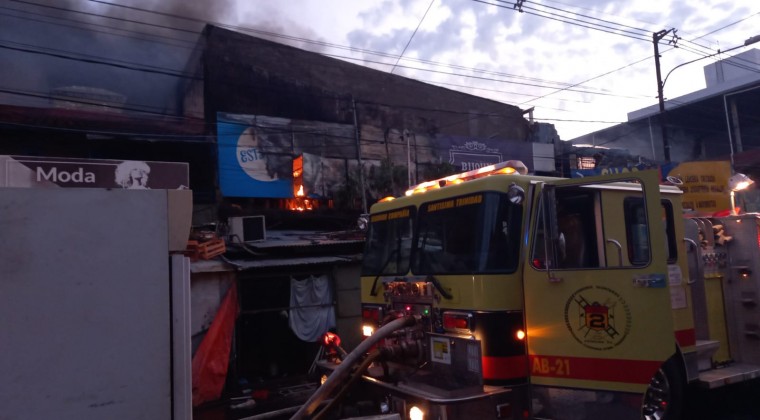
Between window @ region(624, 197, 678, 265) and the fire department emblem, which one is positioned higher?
window @ region(624, 197, 678, 265)

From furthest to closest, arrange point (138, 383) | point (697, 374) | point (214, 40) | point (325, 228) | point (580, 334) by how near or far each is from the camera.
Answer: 1. point (214, 40)
2. point (325, 228)
3. point (697, 374)
4. point (580, 334)
5. point (138, 383)

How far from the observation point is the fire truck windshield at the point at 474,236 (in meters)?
4.91

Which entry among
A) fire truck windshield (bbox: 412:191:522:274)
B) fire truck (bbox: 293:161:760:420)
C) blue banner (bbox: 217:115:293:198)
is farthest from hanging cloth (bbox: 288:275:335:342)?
fire truck windshield (bbox: 412:191:522:274)

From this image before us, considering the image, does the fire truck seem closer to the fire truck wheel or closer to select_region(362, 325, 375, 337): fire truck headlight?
the fire truck wheel

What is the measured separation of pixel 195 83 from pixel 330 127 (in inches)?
202

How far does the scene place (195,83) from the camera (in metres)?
19.9

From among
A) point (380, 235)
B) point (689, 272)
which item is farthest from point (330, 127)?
point (689, 272)

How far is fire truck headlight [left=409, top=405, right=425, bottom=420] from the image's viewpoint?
181 inches

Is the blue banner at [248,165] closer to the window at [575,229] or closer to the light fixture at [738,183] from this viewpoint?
the light fixture at [738,183]

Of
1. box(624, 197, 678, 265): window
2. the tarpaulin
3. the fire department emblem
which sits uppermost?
box(624, 197, 678, 265): window

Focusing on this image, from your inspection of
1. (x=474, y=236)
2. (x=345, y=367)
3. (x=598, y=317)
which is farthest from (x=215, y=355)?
(x=598, y=317)

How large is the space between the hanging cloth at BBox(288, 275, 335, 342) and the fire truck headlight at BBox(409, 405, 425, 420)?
7669 millimetres

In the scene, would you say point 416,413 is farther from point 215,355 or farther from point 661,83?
point 661,83

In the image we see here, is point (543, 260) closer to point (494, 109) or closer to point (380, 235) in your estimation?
point (380, 235)
